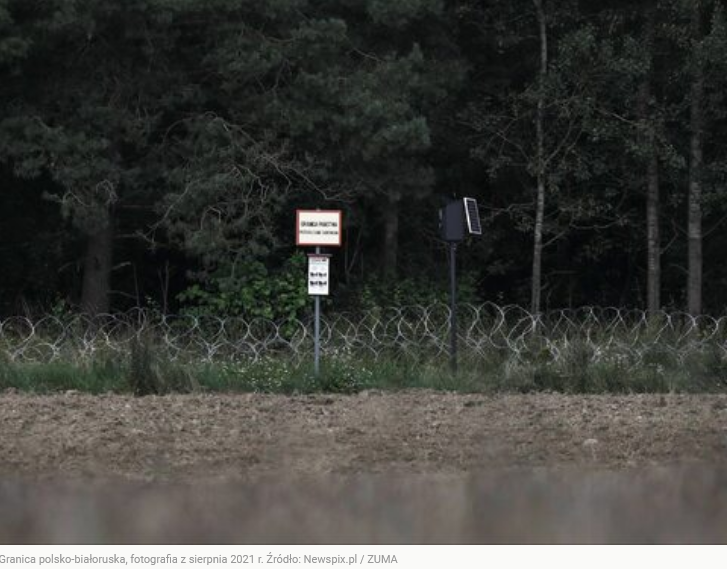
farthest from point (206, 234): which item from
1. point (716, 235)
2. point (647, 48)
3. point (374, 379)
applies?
point (716, 235)

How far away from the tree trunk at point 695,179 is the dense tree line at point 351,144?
0.17ft

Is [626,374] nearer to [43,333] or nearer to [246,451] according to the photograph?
[246,451]

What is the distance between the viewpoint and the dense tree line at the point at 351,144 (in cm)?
1903

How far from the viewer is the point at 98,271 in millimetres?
21828

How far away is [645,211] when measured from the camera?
24938mm

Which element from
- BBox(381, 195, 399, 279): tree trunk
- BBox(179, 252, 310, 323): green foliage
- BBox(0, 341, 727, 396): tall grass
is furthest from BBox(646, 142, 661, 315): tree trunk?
BBox(0, 341, 727, 396): tall grass

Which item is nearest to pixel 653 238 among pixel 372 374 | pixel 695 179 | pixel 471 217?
pixel 695 179

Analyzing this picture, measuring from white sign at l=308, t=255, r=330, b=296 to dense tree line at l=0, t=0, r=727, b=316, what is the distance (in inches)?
231

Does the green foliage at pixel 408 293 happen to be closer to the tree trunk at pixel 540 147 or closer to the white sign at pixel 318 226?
the tree trunk at pixel 540 147

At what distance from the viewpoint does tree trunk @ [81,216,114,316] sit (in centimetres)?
2166

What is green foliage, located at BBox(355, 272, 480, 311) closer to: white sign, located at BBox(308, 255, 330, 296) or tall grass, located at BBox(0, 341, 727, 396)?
tall grass, located at BBox(0, 341, 727, 396)

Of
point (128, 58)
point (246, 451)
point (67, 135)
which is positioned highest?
point (128, 58)

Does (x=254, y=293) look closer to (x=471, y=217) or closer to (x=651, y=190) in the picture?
(x=471, y=217)

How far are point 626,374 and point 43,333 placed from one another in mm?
8472
